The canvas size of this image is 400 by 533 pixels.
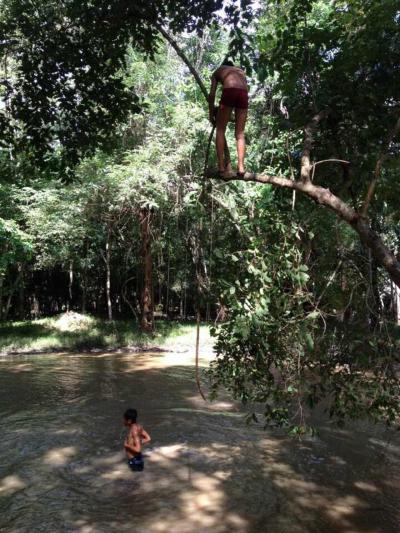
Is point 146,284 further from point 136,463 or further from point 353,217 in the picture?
point 353,217

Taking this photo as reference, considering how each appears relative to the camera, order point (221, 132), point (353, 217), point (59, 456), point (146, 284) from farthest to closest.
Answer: point (146, 284) → point (59, 456) → point (221, 132) → point (353, 217)

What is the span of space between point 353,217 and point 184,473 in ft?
16.9

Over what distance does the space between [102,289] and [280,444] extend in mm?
23693

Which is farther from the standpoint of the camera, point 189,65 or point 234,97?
point 189,65

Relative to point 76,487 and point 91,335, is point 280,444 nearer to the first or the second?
point 76,487

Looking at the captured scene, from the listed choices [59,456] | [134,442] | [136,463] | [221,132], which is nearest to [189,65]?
[221,132]

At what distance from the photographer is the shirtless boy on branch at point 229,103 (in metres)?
4.13

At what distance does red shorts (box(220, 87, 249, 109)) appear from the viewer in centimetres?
414

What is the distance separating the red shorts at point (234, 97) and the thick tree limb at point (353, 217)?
1.97 ft

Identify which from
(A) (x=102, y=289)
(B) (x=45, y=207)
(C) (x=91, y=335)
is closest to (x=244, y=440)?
(C) (x=91, y=335)

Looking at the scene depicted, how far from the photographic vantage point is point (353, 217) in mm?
3924

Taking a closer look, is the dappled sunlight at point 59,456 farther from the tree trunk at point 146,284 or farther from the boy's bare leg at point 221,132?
the tree trunk at point 146,284

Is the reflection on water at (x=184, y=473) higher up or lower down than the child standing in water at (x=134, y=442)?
lower down

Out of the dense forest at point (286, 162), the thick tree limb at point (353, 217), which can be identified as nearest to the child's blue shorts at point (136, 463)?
the dense forest at point (286, 162)
